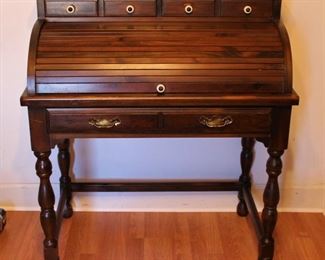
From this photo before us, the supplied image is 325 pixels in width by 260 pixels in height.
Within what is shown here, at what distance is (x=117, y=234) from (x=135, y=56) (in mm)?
913

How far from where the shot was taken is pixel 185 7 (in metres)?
1.89

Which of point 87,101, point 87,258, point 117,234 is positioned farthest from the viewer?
point 117,234

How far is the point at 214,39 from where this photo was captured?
1.78 m

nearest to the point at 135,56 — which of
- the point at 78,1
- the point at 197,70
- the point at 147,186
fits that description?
the point at 197,70

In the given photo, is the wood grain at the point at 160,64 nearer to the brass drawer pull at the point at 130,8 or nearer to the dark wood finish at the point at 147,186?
the brass drawer pull at the point at 130,8

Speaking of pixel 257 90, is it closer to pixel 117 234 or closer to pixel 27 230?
pixel 117 234

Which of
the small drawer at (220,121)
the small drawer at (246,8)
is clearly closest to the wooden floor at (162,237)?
the small drawer at (220,121)

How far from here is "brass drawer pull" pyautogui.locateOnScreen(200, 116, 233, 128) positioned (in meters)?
1.72

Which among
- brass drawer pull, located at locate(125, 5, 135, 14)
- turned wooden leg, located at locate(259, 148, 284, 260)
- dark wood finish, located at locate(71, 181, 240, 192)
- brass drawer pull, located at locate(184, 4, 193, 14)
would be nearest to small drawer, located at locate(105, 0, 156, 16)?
brass drawer pull, located at locate(125, 5, 135, 14)

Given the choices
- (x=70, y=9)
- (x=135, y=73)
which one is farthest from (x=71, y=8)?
(x=135, y=73)

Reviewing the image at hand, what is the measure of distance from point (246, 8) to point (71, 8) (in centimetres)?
68

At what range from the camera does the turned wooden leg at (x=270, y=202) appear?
1.82 m

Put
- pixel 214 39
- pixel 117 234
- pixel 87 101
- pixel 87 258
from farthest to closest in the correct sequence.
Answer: pixel 117 234 → pixel 87 258 → pixel 214 39 → pixel 87 101

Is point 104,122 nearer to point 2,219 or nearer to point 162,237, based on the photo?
point 162,237
